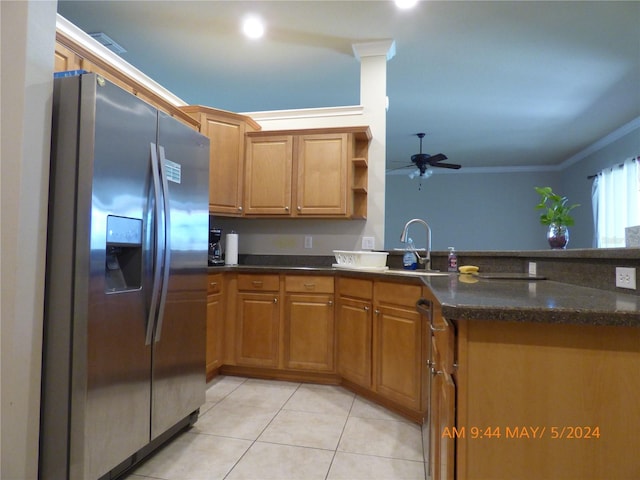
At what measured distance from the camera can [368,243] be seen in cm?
338

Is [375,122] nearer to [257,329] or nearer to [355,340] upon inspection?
[355,340]

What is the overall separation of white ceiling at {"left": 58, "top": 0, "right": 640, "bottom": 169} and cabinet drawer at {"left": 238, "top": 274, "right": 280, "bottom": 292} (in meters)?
2.04

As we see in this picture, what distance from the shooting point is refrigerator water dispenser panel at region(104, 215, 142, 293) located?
4.87 ft

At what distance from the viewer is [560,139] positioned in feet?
18.5

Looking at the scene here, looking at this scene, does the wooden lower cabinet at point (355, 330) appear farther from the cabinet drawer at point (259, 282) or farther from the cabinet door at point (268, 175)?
the cabinet door at point (268, 175)

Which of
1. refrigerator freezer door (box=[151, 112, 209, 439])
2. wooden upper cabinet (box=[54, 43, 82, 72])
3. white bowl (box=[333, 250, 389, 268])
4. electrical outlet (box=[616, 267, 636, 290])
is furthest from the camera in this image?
white bowl (box=[333, 250, 389, 268])

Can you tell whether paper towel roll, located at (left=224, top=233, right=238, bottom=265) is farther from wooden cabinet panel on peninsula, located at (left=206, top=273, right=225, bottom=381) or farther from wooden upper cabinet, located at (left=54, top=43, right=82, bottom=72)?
wooden upper cabinet, located at (left=54, top=43, right=82, bottom=72)

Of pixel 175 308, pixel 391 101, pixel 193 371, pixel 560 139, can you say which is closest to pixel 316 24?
pixel 391 101

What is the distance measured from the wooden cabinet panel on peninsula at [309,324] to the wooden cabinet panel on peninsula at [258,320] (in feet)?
0.32

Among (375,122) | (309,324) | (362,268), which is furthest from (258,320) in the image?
(375,122)

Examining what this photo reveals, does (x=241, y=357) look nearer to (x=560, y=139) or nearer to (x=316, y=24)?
(x=316, y=24)

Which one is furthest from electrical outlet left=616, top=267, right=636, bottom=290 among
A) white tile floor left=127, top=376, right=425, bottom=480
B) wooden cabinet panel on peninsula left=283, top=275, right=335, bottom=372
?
wooden cabinet panel on peninsula left=283, top=275, right=335, bottom=372

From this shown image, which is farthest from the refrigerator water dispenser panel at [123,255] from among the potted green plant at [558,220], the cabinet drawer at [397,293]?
the potted green plant at [558,220]

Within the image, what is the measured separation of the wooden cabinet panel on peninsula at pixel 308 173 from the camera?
3.17 metres
